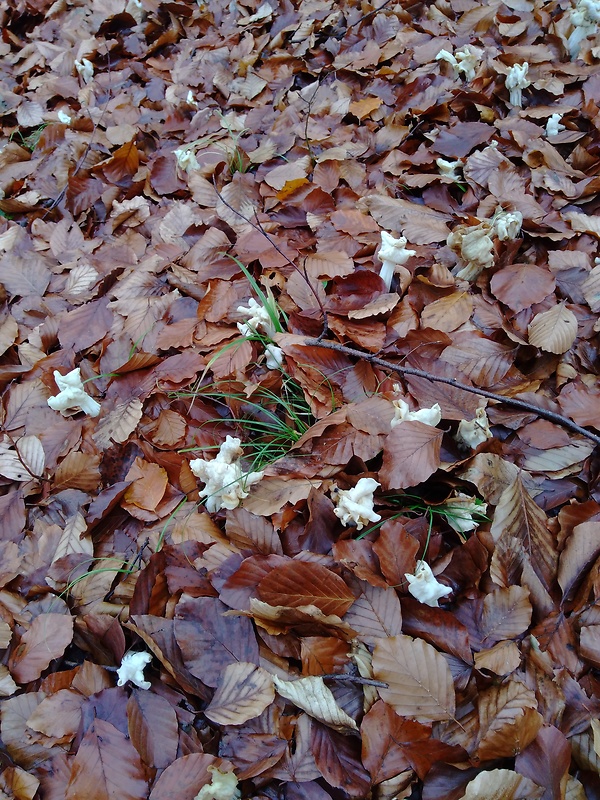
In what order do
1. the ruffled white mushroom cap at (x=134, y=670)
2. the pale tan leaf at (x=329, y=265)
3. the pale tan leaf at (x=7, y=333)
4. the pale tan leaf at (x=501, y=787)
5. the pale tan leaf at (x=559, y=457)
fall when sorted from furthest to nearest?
the pale tan leaf at (x=7, y=333)
the pale tan leaf at (x=329, y=265)
the pale tan leaf at (x=559, y=457)
the ruffled white mushroom cap at (x=134, y=670)
the pale tan leaf at (x=501, y=787)

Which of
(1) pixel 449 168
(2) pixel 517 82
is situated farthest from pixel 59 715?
(2) pixel 517 82

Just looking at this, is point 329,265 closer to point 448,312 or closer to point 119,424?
point 448,312

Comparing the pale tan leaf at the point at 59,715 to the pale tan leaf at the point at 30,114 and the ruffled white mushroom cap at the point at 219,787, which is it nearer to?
the ruffled white mushroom cap at the point at 219,787

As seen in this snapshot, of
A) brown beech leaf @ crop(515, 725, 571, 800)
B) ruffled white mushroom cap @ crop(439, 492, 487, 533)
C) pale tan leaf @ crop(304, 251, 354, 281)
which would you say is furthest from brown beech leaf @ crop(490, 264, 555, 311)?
brown beech leaf @ crop(515, 725, 571, 800)

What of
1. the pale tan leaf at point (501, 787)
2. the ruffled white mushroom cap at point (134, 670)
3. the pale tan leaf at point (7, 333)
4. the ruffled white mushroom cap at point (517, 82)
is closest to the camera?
the pale tan leaf at point (501, 787)

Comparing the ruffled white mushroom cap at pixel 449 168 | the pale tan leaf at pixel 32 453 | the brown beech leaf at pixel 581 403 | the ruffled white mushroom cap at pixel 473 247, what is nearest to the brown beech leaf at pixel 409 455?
the brown beech leaf at pixel 581 403

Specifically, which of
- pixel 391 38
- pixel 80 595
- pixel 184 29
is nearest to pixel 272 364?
pixel 80 595

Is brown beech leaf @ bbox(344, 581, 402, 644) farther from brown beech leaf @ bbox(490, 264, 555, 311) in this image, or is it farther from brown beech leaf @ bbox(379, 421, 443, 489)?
brown beech leaf @ bbox(490, 264, 555, 311)

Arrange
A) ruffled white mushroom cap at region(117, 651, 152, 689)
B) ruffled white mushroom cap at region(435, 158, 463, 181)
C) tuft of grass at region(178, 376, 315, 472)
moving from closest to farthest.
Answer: ruffled white mushroom cap at region(117, 651, 152, 689) < tuft of grass at region(178, 376, 315, 472) < ruffled white mushroom cap at region(435, 158, 463, 181)
